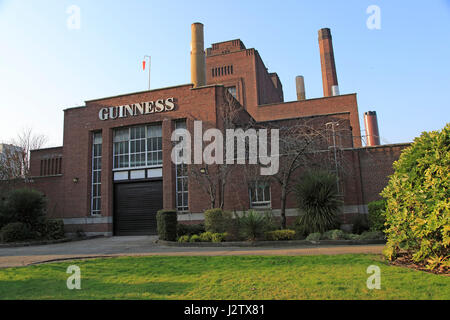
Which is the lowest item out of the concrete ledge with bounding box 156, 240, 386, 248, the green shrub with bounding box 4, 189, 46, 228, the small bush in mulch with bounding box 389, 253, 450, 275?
the concrete ledge with bounding box 156, 240, 386, 248

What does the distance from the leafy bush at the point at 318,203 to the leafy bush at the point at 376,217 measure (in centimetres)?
145

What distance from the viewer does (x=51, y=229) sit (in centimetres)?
1755

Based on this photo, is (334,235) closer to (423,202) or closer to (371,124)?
(423,202)

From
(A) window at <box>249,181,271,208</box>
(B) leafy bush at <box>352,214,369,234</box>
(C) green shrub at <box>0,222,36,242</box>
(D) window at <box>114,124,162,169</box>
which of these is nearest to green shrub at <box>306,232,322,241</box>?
(B) leafy bush at <box>352,214,369,234</box>

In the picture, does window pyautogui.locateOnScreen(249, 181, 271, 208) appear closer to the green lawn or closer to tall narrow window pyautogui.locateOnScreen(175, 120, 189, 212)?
tall narrow window pyautogui.locateOnScreen(175, 120, 189, 212)

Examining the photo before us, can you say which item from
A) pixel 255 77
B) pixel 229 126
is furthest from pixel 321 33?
pixel 229 126

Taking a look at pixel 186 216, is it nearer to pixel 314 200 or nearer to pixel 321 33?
pixel 314 200

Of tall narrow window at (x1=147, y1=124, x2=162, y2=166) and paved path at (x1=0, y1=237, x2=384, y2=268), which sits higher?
tall narrow window at (x1=147, y1=124, x2=162, y2=166)

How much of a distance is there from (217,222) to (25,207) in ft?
35.8

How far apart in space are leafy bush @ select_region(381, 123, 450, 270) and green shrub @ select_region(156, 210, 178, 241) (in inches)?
355

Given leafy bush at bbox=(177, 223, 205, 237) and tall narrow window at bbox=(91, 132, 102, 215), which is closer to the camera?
leafy bush at bbox=(177, 223, 205, 237)

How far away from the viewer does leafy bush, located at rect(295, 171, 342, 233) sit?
13611mm

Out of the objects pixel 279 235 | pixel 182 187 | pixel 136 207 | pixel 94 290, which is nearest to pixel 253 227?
pixel 279 235

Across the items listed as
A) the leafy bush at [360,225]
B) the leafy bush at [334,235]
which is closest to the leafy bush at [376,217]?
the leafy bush at [360,225]
